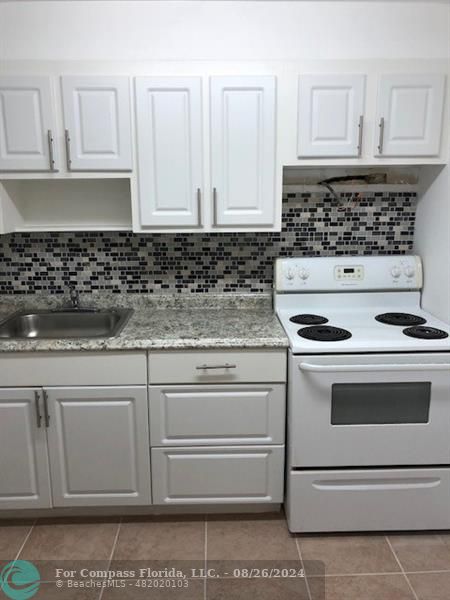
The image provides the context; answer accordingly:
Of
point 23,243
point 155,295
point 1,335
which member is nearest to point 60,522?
point 1,335

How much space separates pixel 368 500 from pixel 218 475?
0.64 m

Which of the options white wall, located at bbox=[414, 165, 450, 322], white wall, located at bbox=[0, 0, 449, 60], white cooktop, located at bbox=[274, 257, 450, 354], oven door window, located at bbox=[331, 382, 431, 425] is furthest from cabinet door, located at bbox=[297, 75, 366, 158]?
oven door window, located at bbox=[331, 382, 431, 425]

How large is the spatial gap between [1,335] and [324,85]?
1776mm

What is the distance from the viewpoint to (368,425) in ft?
6.37

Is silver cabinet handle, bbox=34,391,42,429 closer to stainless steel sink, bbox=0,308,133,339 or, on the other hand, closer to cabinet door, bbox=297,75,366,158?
stainless steel sink, bbox=0,308,133,339

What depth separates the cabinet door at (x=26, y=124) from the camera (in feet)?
6.47

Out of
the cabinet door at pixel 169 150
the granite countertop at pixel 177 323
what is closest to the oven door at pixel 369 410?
the granite countertop at pixel 177 323

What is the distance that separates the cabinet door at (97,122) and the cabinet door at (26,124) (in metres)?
0.08

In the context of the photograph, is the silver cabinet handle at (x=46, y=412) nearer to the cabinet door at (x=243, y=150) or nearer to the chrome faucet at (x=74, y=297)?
the chrome faucet at (x=74, y=297)

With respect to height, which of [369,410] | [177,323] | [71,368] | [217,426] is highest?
[177,323]

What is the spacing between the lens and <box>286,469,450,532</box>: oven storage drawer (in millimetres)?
1993

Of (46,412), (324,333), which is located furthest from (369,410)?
(46,412)

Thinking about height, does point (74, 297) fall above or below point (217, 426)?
above

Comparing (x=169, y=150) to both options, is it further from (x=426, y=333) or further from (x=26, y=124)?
(x=426, y=333)
